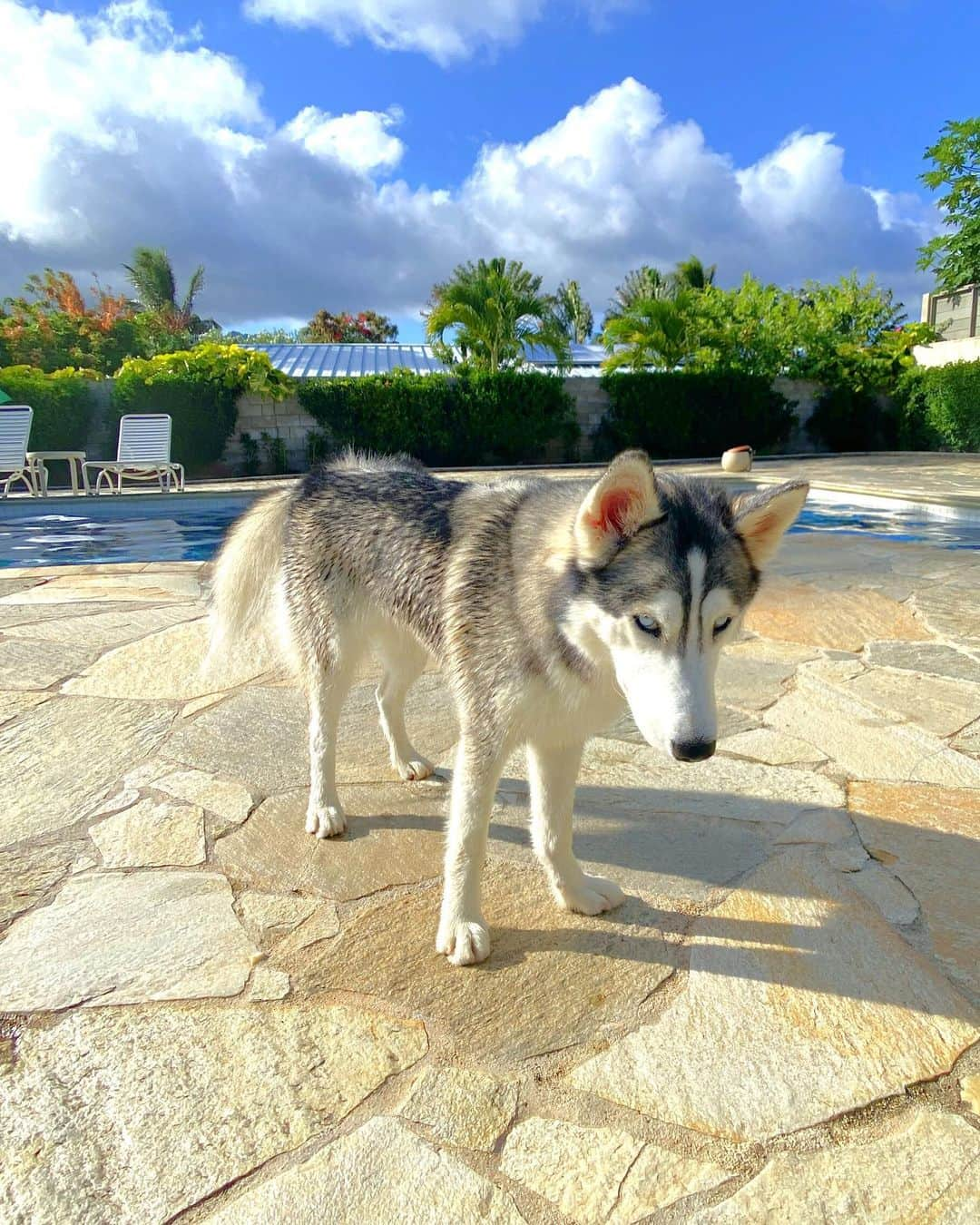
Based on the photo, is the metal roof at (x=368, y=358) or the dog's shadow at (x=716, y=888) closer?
the dog's shadow at (x=716, y=888)

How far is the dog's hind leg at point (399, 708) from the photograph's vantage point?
2.88m

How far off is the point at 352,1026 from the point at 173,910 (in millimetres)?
704

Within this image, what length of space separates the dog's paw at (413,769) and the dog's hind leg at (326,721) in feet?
1.30

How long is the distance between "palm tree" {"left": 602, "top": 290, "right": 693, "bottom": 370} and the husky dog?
22.3m

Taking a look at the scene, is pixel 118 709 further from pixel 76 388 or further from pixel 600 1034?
pixel 76 388

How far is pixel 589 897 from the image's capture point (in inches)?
84.7

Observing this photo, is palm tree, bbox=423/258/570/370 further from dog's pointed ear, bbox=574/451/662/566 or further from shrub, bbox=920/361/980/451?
dog's pointed ear, bbox=574/451/662/566

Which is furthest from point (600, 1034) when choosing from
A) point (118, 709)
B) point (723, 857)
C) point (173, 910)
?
point (118, 709)

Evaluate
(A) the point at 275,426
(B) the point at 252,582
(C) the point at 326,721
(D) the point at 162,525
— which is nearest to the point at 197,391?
(A) the point at 275,426

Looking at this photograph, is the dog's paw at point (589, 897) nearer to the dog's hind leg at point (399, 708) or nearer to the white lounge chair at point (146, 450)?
the dog's hind leg at point (399, 708)

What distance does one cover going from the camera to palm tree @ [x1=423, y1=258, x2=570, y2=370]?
22.7 m

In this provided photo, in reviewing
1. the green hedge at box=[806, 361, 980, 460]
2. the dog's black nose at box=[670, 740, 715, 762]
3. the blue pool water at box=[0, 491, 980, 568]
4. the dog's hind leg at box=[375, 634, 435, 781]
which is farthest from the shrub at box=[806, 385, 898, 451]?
the dog's black nose at box=[670, 740, 715, 762]

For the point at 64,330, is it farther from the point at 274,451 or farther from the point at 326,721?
the point at 326,721

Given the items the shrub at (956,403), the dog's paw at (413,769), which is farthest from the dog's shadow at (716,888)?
the shrub at (956,403)
